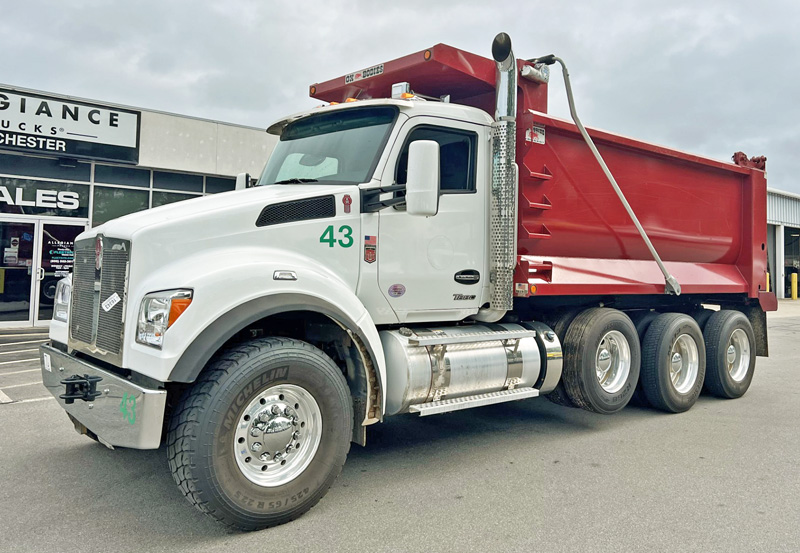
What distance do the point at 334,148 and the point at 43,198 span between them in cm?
1144

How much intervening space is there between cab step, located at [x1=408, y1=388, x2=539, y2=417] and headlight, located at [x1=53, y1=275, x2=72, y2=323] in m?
2.65

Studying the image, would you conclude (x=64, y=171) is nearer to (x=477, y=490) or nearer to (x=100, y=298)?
(x=100, y=298)

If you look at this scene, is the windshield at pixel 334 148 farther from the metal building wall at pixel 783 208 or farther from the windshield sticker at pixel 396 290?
the metal building wall at pixel 783 208

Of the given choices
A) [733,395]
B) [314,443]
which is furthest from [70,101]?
[733,395]

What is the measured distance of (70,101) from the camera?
44.3ft

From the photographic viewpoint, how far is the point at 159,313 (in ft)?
11.3

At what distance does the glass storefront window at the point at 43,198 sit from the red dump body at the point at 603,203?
33.1 feet

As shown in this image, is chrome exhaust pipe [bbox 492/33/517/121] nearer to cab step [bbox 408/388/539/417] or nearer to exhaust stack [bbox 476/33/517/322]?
exhaust stack [bbox 476/33/517/322]

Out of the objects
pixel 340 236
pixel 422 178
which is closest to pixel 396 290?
pixel 340 236

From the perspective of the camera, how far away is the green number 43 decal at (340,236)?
169 inches

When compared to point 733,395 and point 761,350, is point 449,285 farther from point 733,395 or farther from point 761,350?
point 761,350

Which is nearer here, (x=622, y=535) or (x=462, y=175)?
(x=622, y=535)

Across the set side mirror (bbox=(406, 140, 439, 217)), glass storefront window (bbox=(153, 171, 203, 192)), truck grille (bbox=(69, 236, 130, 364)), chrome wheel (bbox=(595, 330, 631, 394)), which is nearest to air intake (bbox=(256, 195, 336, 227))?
side mirror (bbox=(406, 140, 439, 217))

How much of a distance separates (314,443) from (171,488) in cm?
115
